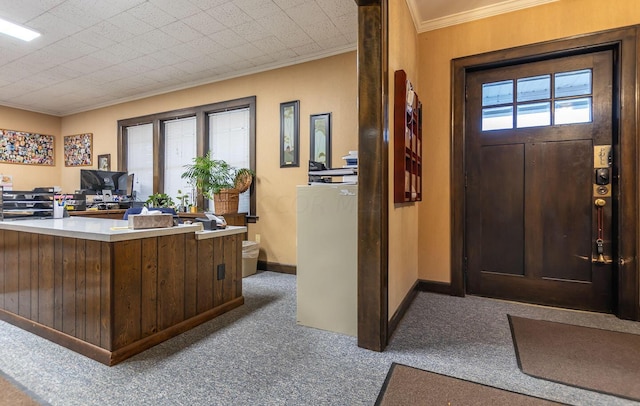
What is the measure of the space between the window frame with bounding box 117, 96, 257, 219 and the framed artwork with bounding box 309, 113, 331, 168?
89cm

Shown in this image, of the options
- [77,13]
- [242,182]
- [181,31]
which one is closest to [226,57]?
[181,31]

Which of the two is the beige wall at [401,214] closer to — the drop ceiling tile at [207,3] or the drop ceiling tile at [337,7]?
the drop ceiling tile at [337,7]

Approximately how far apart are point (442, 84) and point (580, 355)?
2386 millimetres

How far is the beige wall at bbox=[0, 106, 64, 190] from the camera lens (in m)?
5.43

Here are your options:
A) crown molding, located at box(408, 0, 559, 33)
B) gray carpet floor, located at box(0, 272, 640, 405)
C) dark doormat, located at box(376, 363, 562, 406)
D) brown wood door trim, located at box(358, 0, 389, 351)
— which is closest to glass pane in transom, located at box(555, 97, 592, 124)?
crown molding, located at box(408, 0, 559, 33)

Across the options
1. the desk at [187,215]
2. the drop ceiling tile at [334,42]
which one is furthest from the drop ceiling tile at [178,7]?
the desk at [187,215]

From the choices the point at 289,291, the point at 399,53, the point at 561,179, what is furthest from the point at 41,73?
the point at 561,179

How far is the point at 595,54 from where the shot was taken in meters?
2.46

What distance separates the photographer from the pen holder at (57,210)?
8.75 feet

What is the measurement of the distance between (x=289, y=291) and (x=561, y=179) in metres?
2.67

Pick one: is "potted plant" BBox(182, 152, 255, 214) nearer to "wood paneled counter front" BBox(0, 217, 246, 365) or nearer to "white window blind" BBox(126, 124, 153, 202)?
"wood paneled counter front" BBox(0, 217, 246, 365)

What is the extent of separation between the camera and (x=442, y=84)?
2.93 meters

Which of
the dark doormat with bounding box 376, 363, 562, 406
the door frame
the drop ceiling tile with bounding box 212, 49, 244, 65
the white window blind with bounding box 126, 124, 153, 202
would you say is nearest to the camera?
the dark doormat with bounding box 376, 363, 562, 406

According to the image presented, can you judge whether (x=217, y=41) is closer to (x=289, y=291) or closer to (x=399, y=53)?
(x=399, y=53)
